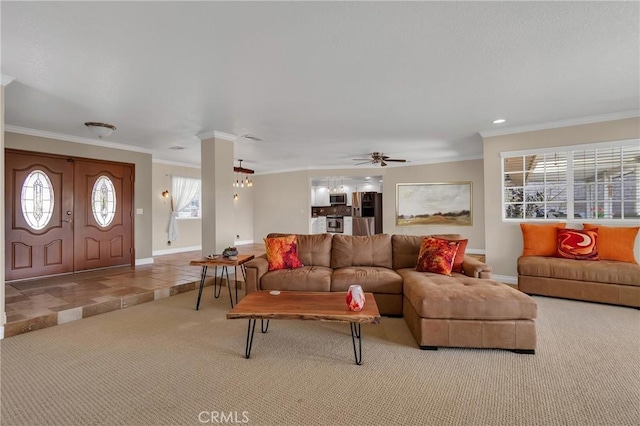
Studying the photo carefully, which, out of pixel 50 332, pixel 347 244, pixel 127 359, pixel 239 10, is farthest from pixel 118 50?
pixel 347 244

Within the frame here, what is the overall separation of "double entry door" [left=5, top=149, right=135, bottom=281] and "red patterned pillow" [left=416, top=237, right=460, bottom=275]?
572 cm

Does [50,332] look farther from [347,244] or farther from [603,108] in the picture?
[603,108]

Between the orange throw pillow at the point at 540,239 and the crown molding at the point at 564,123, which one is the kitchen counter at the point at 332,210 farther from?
the orange throw pillow at the point at 540,239

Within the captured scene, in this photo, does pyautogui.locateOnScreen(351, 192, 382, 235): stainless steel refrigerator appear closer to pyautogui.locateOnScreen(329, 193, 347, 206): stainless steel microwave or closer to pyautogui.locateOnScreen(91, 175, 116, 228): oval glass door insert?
pyautogui.locateOnScreen(329, 193, 347, 206): stainless steel microwave

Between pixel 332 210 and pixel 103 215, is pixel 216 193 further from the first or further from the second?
pixel 332 210

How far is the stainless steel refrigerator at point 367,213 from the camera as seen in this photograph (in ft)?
34.7

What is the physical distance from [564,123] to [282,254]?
15.1 ft

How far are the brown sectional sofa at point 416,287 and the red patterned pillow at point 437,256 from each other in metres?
0.12

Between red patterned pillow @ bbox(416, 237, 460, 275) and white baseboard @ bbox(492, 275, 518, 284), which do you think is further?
white baseboard @ bbox(492, 275, 518, 284)

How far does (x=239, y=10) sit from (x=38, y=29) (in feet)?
5.14

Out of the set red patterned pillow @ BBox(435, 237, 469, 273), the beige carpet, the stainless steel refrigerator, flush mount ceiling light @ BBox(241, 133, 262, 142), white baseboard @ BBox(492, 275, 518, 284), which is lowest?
the beige carpet

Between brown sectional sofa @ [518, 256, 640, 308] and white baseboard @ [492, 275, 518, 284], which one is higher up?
brown sectional sofa @ [518, 256, 640, 308]

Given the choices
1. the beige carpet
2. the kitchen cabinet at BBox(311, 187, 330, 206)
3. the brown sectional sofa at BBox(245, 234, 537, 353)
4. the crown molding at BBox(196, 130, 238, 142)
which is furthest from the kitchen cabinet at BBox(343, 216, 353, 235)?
the beige carpet

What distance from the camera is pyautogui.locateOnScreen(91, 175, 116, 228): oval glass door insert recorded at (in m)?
5.80
